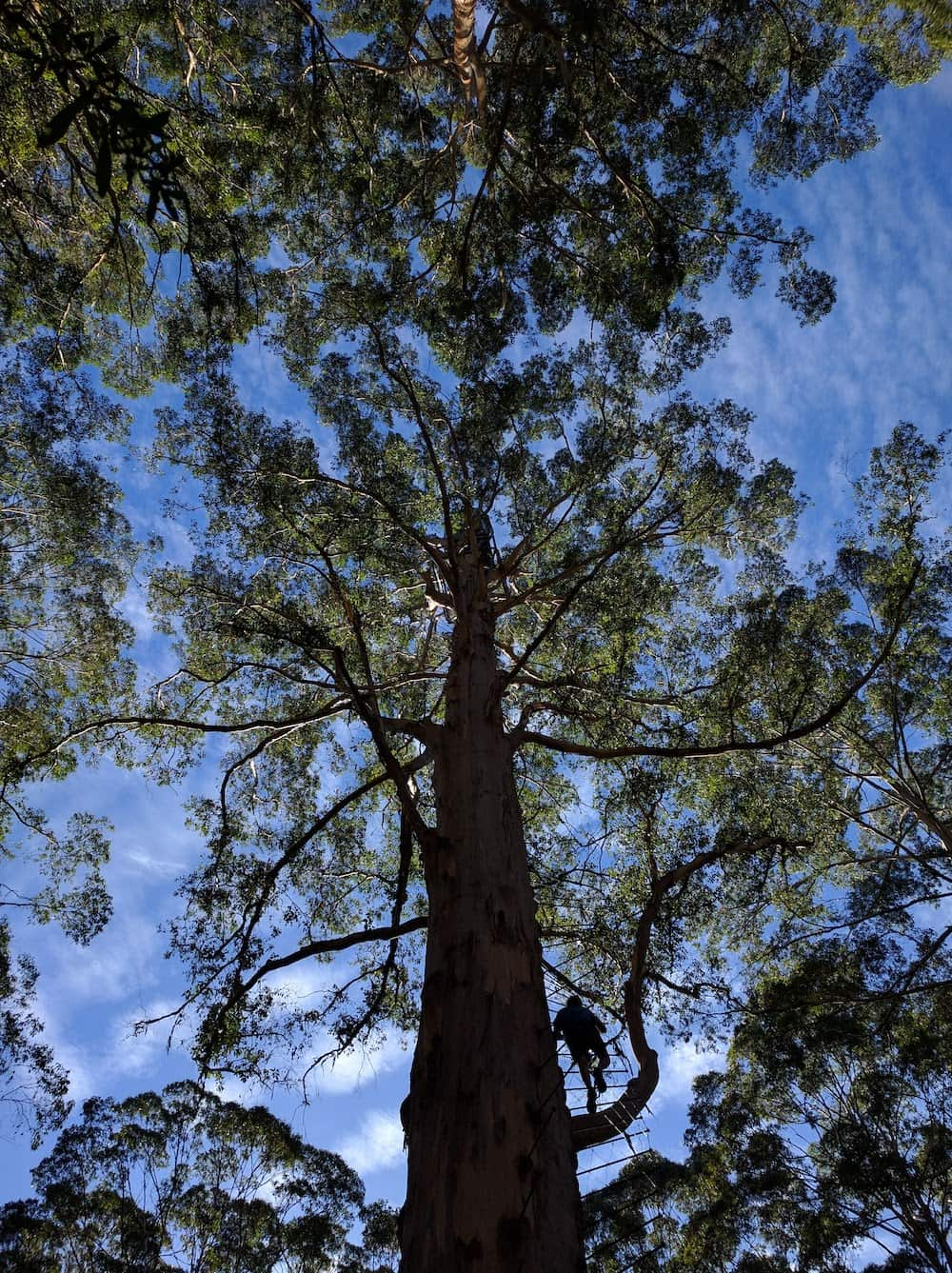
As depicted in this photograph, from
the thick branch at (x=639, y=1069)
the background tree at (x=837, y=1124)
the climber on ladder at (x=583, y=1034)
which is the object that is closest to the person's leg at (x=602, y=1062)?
the climber on ladder at (x=583, y=1034)

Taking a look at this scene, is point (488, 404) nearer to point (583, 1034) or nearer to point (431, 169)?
point (431, 169)

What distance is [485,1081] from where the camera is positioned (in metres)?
2.66

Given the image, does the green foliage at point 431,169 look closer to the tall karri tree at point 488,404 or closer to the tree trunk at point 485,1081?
the tall karri tree at point 488,404

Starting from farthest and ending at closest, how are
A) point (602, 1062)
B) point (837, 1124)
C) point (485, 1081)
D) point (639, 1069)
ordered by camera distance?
point (837, 1124) < point (602, 1062) < point (639, 1069) < point (485, 1081)

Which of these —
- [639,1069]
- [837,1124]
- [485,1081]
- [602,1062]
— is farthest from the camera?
[837,1124]

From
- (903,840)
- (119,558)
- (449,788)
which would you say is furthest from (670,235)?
(903,840)

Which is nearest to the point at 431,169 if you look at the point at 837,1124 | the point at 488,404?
the point at 488,404

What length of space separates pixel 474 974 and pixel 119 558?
31.8 feet

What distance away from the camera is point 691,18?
27.4ft

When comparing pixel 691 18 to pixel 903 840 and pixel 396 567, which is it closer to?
pixel 396 567

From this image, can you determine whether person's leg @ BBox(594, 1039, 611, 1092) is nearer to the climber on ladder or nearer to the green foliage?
the climber on ladder

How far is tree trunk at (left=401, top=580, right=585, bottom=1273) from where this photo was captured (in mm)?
2301

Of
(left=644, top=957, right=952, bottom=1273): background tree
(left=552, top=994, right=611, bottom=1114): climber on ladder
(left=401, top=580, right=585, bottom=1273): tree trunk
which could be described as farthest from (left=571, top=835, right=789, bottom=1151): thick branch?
(left=644, top=957, right=952, bottom=1273): background tree

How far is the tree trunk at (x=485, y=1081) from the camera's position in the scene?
2301mm
